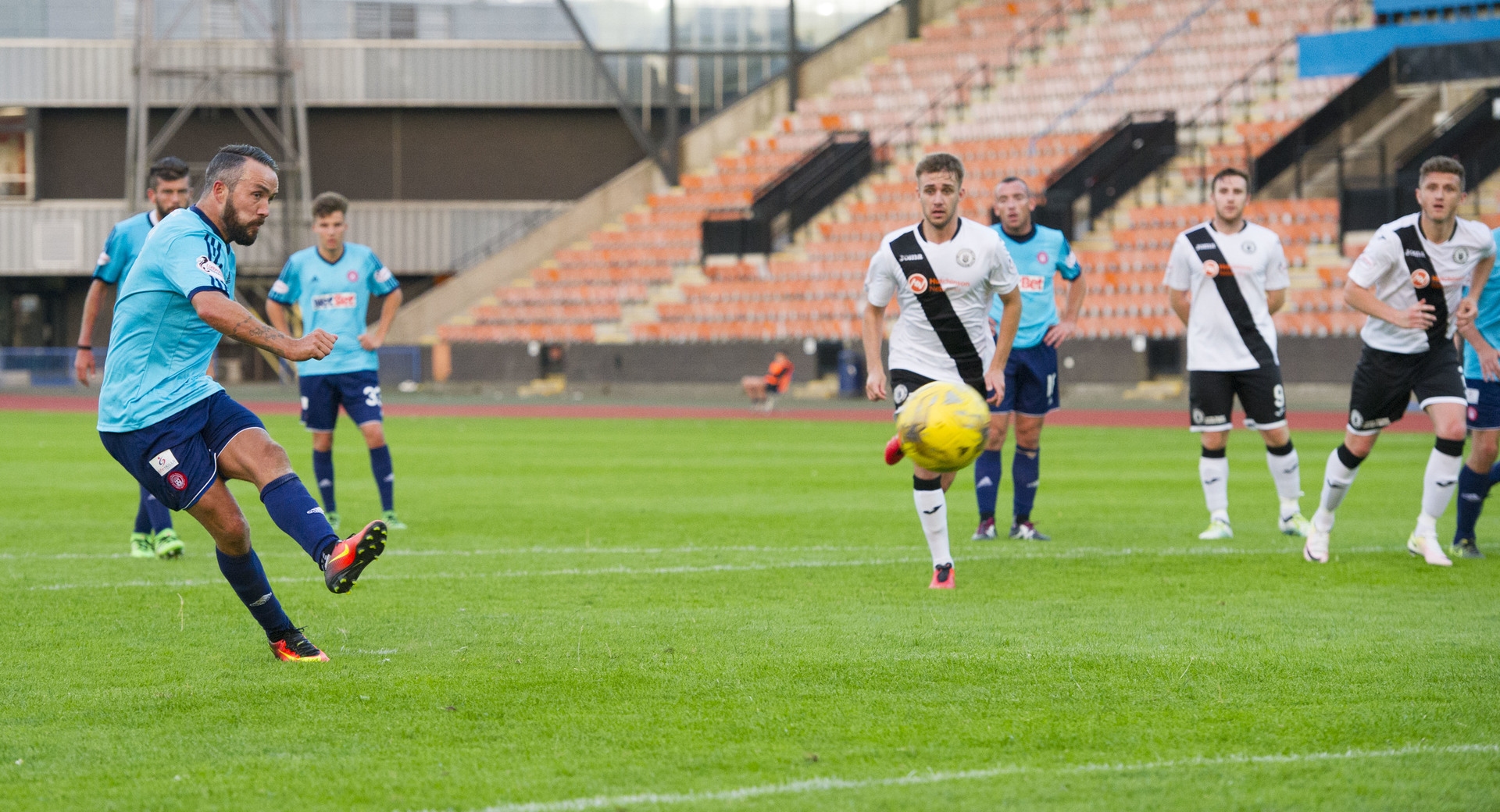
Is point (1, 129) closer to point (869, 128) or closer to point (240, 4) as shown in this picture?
point (240, 4)

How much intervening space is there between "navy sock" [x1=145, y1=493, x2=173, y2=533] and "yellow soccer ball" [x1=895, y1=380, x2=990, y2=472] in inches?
190

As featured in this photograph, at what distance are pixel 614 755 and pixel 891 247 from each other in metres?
4.36

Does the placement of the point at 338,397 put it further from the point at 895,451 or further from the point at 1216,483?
the point at 1216,483

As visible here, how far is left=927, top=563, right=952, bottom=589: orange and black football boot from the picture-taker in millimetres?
8164

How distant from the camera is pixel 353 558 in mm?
5715

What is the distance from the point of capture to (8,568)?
8.99m

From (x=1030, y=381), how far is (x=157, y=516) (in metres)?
5.55

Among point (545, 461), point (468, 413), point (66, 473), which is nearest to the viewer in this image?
point (66, 473)

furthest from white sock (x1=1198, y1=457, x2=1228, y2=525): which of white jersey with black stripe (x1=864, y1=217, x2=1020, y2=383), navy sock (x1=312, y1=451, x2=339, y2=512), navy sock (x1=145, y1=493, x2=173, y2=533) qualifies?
navy sock (x1=145, y1=493, x2=173, y2=533)

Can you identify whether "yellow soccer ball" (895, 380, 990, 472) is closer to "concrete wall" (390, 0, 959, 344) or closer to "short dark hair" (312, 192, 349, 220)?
"short dark hair" (312, 192, 349, 220)

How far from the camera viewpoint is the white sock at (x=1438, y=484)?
353 inches

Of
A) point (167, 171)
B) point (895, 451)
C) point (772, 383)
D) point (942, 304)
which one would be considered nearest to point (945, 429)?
point (895, 451)

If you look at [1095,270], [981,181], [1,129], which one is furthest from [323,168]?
[1095,270]

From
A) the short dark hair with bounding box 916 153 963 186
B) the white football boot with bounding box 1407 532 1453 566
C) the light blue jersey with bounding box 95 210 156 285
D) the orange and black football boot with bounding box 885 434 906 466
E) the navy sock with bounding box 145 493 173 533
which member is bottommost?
the white football boot with bounding box 1407 532 1453 566
